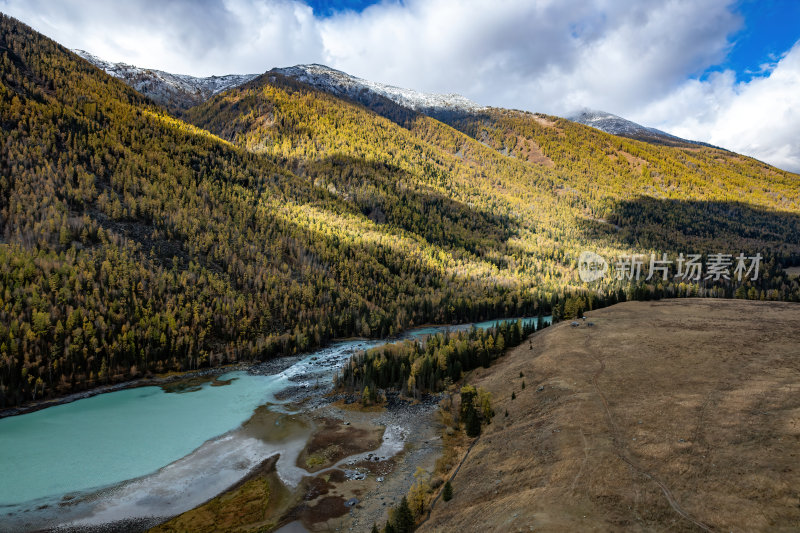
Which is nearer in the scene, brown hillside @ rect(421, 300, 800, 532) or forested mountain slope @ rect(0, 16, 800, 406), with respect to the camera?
brown hillside @ rect(421, 300, 800, 532)

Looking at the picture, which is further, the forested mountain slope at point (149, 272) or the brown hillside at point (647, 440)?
the forested mountain slope at point (149, 272)

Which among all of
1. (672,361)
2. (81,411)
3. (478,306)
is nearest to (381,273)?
(478,306)

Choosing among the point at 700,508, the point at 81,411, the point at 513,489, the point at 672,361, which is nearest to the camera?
the point at 700,508

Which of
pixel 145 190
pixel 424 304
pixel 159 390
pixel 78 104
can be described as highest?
pixel 78 104

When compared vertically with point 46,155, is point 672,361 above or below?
below

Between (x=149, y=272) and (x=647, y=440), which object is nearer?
(x=647, y=440)

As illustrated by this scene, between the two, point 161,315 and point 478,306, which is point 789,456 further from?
point 478,306

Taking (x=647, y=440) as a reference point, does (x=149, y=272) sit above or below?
above

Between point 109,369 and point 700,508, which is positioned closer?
point 700,508
